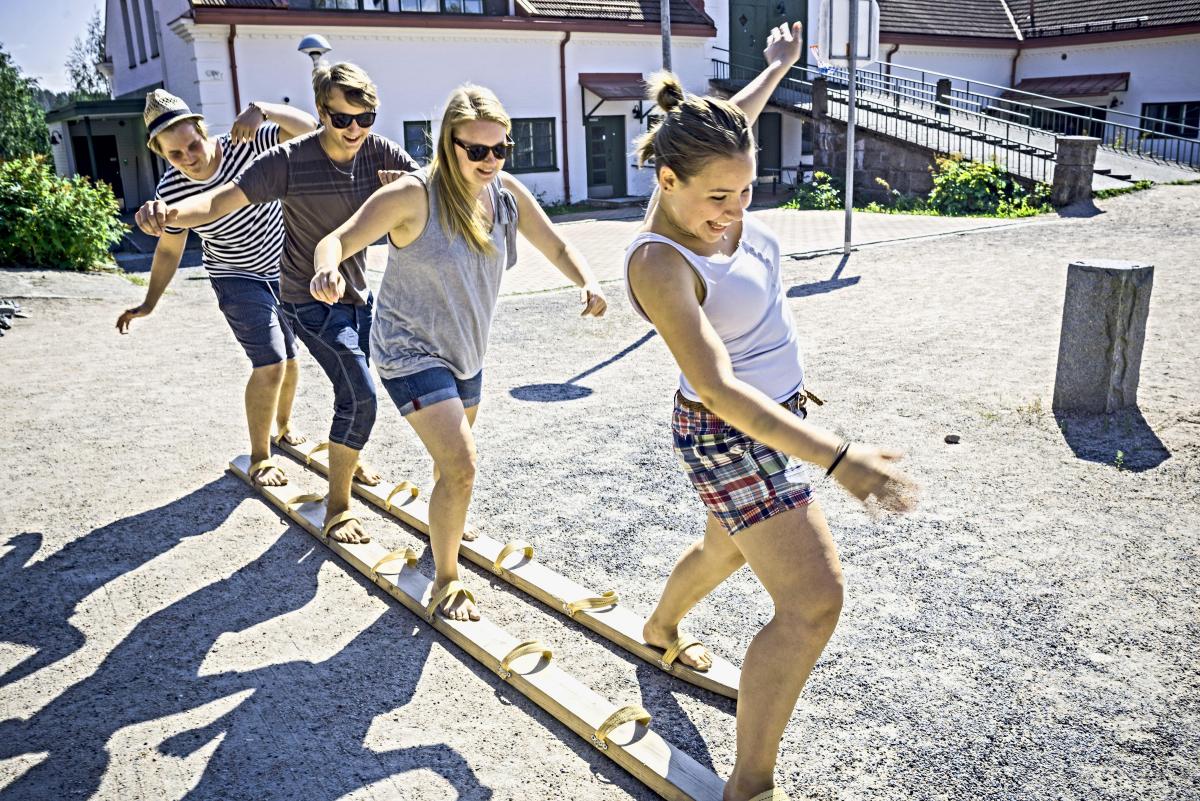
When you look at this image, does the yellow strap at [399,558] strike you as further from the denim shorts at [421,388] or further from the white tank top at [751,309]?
the white tank top at [751,309]

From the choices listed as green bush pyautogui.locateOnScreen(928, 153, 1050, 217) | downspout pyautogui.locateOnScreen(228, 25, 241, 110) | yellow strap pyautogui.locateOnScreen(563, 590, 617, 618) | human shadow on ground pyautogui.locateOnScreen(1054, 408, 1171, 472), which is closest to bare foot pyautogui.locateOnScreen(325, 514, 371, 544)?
yellow strap pyautogui.locateOnScreen(563, 590, 617, 618)

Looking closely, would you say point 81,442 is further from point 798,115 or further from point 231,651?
point 798,115

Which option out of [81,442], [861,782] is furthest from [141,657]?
[81,442]

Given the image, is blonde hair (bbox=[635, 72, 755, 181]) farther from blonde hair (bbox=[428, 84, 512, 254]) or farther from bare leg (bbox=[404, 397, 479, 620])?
bare leg (bbox=[404, 397, 479, 620])

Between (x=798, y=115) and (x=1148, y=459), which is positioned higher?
(x=798, y=115)

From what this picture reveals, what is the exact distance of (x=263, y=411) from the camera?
5.41m

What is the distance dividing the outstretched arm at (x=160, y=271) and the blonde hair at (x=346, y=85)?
1314 mm

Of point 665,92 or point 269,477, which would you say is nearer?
point 665,92

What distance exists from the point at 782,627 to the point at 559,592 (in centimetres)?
166

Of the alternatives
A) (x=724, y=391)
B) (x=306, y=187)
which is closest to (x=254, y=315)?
(x=306, y=187)

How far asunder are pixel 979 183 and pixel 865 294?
8662 millimetres

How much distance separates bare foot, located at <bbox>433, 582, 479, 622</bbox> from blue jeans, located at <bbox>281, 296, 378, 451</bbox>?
105cm

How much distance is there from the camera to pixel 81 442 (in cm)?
639

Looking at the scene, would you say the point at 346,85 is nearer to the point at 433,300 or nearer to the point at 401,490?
the point at 433,300
